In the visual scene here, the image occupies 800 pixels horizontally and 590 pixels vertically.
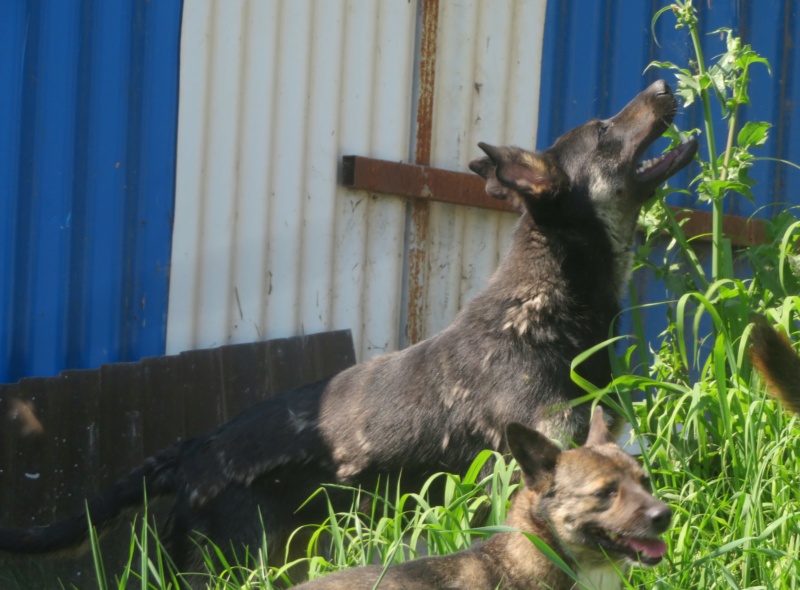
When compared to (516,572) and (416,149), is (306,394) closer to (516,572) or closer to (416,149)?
(516,572)

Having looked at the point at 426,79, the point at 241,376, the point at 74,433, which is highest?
the point at 426,79

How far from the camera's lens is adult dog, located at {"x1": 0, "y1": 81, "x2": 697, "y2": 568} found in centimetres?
421

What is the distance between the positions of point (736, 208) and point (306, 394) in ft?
12.1

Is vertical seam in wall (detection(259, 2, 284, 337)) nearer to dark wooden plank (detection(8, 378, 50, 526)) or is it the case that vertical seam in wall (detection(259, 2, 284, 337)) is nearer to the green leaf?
dark wooden plank (detection(8, 378, 50, 526))

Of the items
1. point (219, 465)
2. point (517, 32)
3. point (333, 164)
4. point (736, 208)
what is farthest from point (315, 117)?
point (736, 208)

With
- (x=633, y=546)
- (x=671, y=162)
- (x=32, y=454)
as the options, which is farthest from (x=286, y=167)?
(x=633, y=546)

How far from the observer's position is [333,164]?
5938 mm

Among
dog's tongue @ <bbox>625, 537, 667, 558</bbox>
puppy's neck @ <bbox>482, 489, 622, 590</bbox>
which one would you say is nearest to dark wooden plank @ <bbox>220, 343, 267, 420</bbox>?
puppy's neck @ <bbox>482, 489, 622, 590</bbox>

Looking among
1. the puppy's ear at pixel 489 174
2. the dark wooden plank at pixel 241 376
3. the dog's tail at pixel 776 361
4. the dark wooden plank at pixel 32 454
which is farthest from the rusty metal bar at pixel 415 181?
the dog's tail at pixel 776 361

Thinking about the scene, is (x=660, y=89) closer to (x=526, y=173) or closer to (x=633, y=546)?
(x=526, y=173)

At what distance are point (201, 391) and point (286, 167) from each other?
1.21 meters

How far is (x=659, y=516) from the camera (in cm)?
289

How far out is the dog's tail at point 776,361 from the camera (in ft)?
11.3

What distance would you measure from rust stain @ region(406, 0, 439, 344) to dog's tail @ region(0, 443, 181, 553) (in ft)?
6.85
